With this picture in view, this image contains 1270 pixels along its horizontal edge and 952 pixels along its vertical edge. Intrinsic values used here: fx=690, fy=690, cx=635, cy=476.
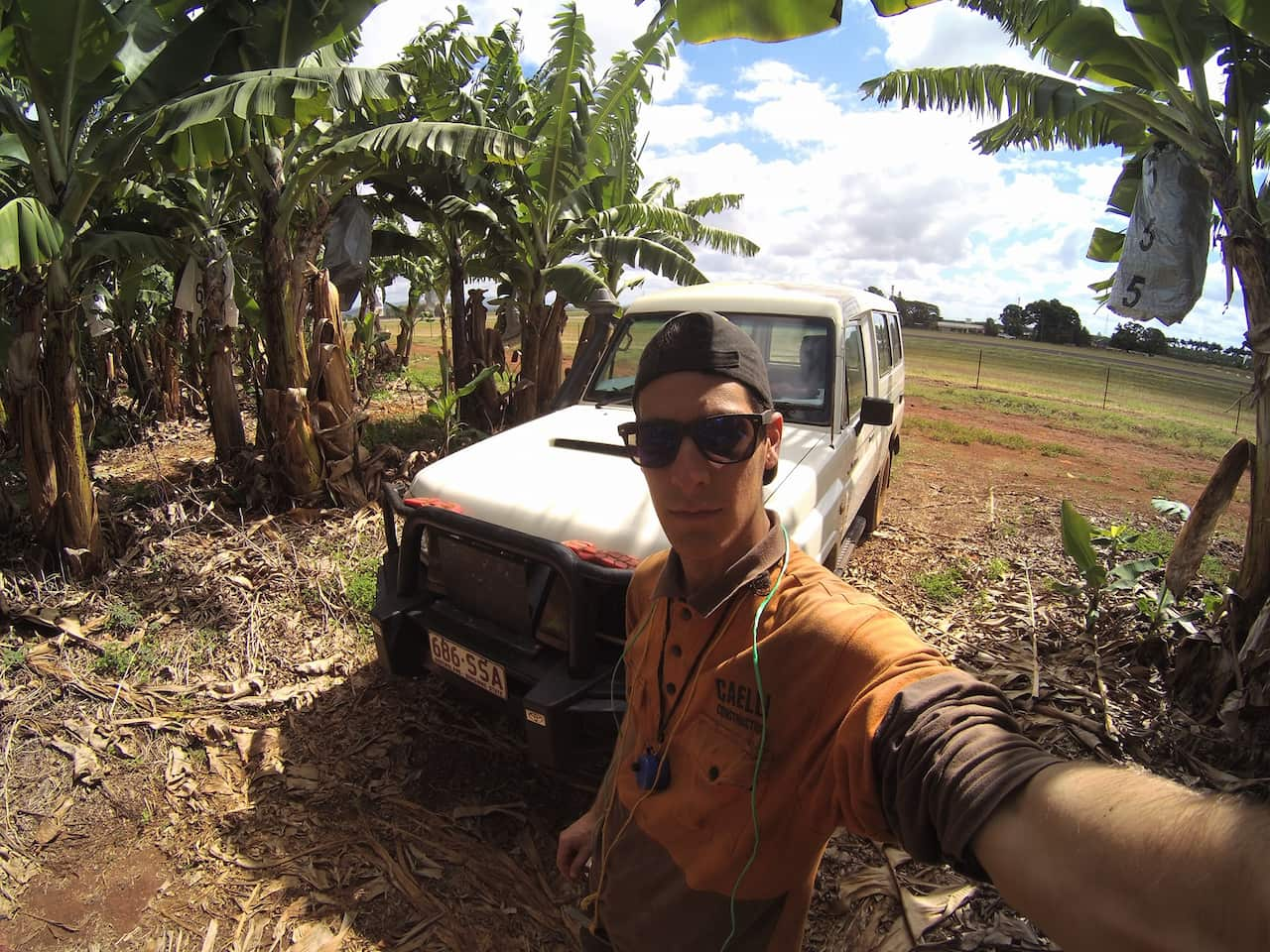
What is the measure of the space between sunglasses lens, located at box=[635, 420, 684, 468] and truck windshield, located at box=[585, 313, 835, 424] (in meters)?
2.37

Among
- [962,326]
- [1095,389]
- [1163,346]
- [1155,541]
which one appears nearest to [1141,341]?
[1163,346]

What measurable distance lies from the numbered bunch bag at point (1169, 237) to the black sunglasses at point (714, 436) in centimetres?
419

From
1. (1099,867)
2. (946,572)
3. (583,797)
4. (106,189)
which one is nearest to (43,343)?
(106,189)

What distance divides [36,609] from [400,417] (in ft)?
21.5

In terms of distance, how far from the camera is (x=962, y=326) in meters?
50.9

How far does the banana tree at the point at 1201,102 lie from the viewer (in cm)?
359

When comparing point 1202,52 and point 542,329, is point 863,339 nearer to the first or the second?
point 1202,52

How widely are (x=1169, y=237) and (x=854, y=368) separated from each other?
1.94 metres

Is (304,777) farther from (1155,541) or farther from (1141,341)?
(1141,341)

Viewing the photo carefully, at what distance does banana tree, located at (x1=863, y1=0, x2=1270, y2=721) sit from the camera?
3594mm

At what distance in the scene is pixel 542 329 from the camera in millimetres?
8297

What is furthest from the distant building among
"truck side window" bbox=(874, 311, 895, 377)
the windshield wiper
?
the windshield wiper

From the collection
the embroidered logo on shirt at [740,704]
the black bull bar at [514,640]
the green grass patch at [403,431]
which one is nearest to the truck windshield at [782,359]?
the black bull bar at [514,640]

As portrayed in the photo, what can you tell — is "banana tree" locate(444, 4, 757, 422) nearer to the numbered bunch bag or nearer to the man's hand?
the numbered bunch bag
